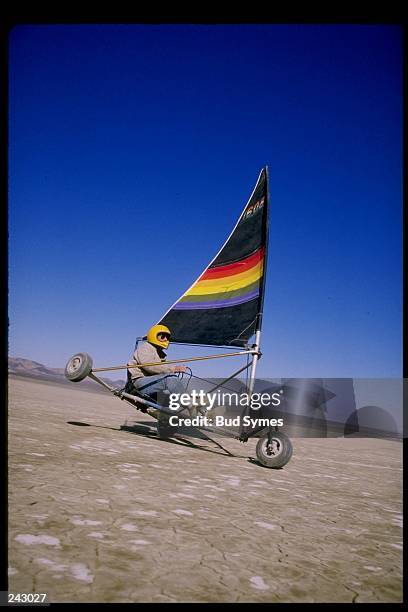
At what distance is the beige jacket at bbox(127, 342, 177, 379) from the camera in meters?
6.12

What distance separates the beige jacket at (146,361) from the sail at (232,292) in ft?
4.62

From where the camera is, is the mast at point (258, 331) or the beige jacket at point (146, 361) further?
the beige jacket at point (146, 361)

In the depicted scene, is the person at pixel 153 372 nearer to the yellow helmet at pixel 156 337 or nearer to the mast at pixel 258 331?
the yellow helmet at pixel 156 337

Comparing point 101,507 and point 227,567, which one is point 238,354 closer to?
point 101,507

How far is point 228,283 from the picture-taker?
7.54 metres

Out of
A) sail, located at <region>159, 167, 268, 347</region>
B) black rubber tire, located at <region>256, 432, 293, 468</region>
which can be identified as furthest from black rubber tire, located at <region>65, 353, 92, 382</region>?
black rubber tire, located at <region>256, 432, 293, 468</region>

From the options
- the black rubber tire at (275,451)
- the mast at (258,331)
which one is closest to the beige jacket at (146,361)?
the mast at (258,331)

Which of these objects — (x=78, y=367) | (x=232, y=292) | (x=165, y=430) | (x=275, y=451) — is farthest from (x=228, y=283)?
(x=275, y=451)

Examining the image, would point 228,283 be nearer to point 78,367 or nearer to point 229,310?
point 229,310

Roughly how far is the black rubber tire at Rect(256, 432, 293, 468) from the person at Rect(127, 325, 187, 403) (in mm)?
1700

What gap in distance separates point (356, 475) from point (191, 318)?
4263 mm

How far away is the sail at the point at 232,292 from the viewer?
22.3 ft

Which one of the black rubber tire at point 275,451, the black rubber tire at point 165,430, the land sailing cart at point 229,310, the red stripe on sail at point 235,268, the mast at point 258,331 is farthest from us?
the red stripe on sail at point 235,268

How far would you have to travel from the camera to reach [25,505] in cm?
238
